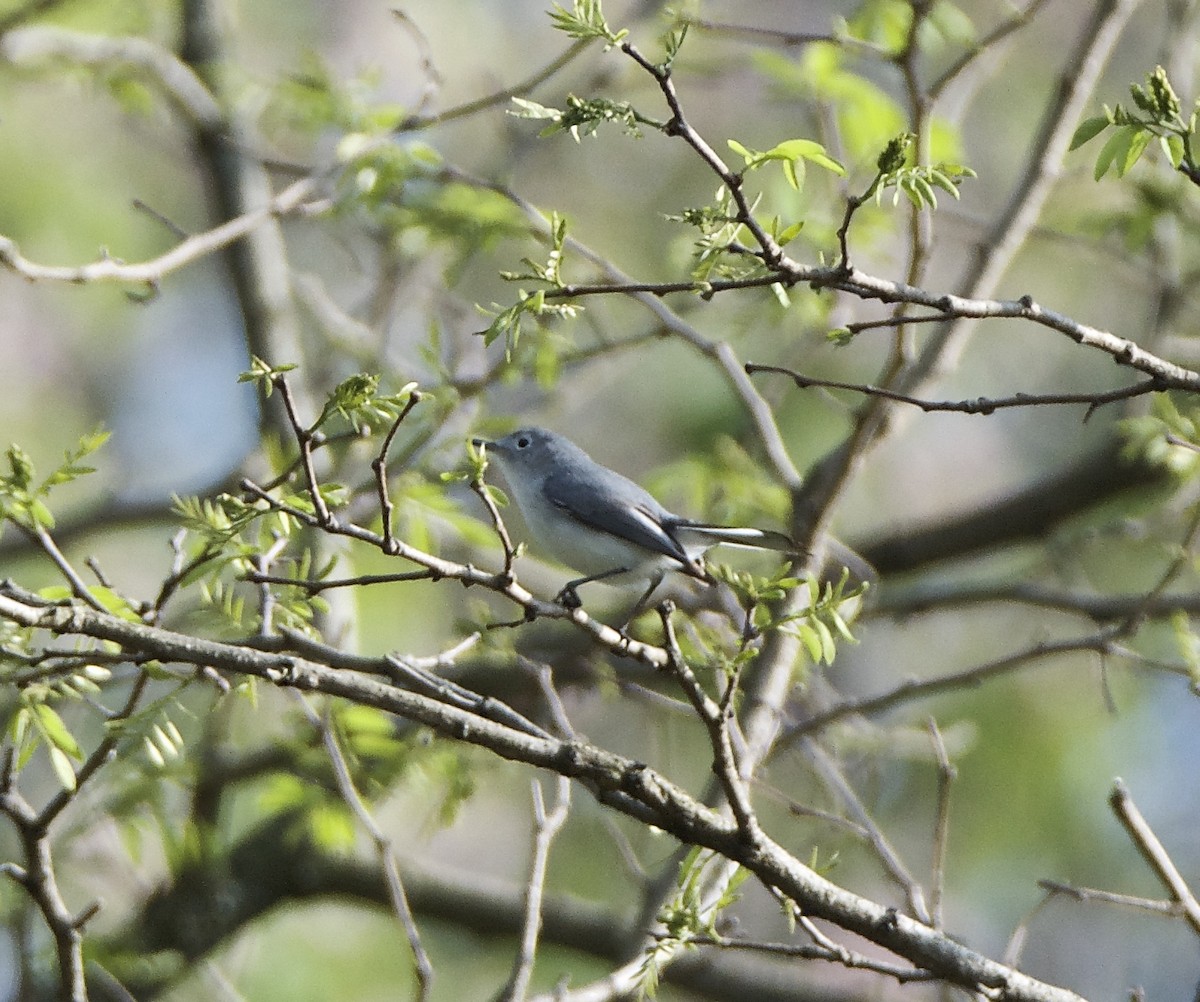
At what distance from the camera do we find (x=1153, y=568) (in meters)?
6.55

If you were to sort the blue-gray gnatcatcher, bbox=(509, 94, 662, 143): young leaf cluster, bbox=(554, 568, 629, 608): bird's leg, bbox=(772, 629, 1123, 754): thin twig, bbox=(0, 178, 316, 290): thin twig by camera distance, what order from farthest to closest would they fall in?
the blue-gray gnatcatcher, bbox=(554, 568, 629, 608): bird's leg, bbox=(772, 629, 1123, 754): thin twig, bbox=(0, 178, 316, 290): thin twig, bbox=(509, 94, 662, 143): young leaf cluster

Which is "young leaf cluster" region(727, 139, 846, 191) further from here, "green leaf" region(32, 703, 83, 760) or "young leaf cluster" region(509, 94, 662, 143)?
"green leaf" region(32, 703, 83, 760)

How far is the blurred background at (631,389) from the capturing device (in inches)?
154

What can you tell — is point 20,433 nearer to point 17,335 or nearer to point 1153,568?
point 17,335

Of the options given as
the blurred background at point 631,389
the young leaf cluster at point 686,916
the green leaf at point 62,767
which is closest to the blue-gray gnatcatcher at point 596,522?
the blurred background at point 631,389

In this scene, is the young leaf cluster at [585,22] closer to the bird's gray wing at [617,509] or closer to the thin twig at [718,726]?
the thin twig at [718,726]

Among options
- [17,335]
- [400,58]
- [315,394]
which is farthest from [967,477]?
[17,335]

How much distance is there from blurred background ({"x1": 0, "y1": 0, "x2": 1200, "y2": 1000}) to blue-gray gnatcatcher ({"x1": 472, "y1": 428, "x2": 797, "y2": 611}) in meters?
0.17

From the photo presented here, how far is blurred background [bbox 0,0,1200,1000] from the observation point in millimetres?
3914

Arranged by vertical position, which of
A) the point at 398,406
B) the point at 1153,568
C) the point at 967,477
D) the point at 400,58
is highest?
the point at 400,58

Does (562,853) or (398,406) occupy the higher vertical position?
(562,853)

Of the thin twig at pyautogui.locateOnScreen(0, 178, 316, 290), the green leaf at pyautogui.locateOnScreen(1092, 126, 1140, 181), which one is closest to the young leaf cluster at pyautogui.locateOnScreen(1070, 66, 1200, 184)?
the green leaf at pyautogui.locateOnScreen(1092, 126, 1140, 181)

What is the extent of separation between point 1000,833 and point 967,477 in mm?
2845

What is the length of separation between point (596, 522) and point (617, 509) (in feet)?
0.23
